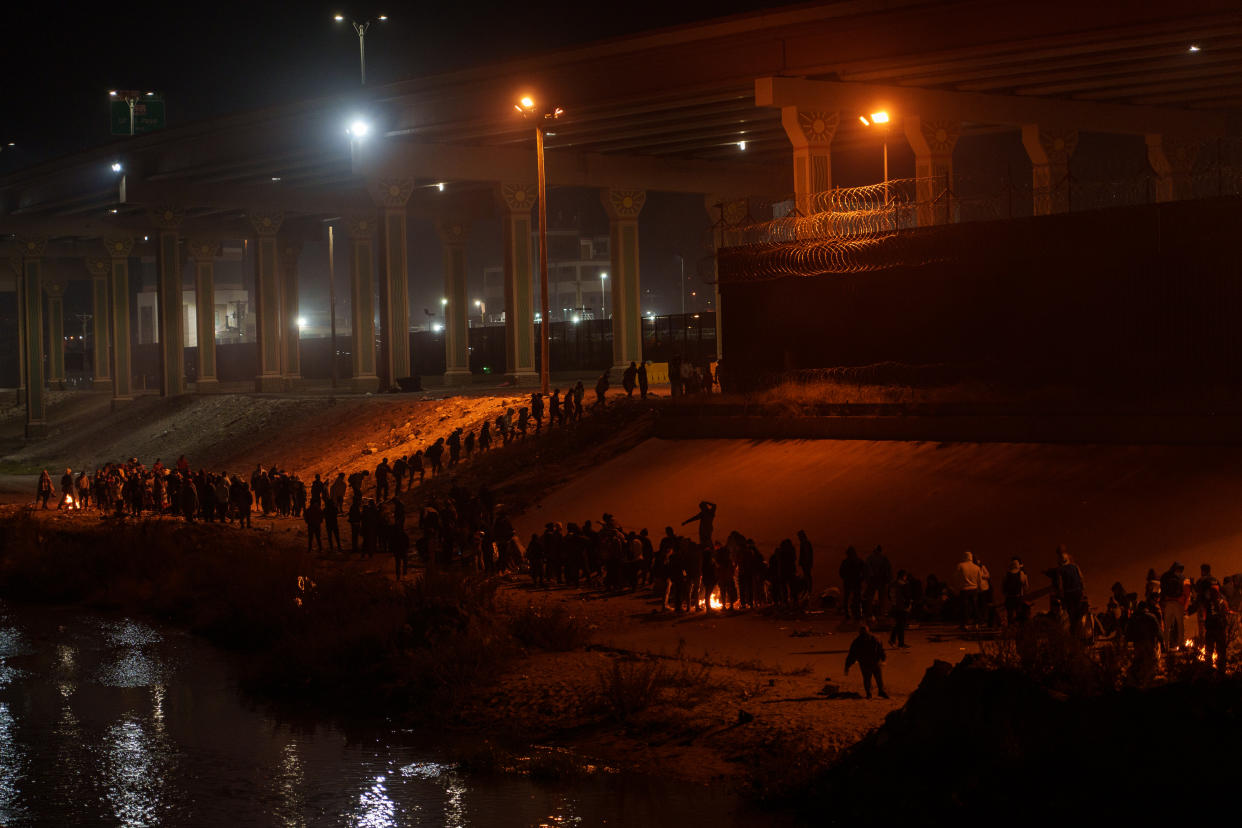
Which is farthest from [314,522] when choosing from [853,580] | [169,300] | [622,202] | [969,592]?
[169,300]

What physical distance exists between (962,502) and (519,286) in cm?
2822

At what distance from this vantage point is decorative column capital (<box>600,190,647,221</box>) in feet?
165

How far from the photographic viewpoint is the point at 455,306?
5875cm

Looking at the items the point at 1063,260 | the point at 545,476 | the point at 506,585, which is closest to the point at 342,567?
the point at 506,585

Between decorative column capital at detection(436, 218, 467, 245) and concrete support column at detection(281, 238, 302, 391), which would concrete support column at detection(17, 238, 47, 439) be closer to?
concrete support column at detection(281, 238, 302, 391)

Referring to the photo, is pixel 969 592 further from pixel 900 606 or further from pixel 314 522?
pixel 314 522

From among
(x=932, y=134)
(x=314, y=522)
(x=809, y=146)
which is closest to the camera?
(x=314, y=522)

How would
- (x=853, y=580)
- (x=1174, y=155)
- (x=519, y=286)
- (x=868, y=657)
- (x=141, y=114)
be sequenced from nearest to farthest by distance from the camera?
(x=868, y=657)
(x=853, y=580)
(x=1174, y=155)
(x=519, y=286)
(x=141, y=114)

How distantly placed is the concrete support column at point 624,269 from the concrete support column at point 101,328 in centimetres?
3626

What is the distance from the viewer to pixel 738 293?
3291 centimetres

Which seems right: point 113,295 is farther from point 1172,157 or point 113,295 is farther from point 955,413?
point 955,413

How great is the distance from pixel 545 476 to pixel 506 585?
7.53 metres

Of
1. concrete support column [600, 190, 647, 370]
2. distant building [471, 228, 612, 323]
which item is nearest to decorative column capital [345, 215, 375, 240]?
concrete support column [600, 190, 647, 370]

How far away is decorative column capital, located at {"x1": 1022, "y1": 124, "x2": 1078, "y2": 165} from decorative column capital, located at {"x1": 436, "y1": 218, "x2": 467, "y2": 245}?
26.2 metres
